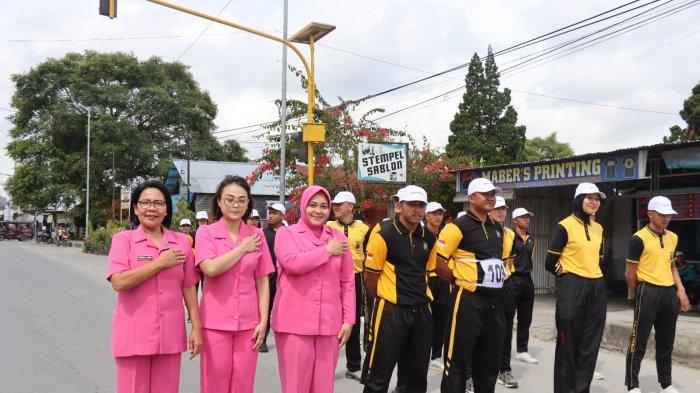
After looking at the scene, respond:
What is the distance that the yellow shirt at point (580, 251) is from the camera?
571 centimetres

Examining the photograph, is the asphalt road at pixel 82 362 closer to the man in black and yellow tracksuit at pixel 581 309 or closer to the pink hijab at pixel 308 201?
the man in black and yellow tracksuit at pixel 581 309

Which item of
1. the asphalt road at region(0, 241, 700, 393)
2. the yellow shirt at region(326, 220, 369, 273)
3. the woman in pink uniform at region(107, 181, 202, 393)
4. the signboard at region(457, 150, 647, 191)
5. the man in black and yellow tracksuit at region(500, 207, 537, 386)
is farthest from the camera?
the signboard at region(457, 150, 647, 191)

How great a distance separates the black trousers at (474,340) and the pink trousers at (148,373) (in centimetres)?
222

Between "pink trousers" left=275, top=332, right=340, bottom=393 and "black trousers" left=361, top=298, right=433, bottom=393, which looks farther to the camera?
"black trousers" left=361, top=298, right=433, bottom=393

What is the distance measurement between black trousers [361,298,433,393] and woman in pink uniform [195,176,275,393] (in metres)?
1.03

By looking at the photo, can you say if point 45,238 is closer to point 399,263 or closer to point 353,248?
point 353,248

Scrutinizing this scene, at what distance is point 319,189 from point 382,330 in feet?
4.03

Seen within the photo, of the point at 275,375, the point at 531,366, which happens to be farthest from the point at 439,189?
the point at 275,375

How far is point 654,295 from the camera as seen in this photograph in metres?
6.24

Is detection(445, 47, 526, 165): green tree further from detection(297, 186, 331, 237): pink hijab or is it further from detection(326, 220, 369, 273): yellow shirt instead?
detection(297, 186, 331, 237): pink hijab

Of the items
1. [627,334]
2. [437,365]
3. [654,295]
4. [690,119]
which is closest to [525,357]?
[437,365]

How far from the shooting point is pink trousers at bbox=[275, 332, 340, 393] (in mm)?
4191

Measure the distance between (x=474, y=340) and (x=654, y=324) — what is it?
2.59 m

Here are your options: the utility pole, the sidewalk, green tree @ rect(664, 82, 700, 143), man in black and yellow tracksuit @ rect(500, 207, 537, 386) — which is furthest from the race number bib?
green tree @ rect(664, 82, 700, 143)
